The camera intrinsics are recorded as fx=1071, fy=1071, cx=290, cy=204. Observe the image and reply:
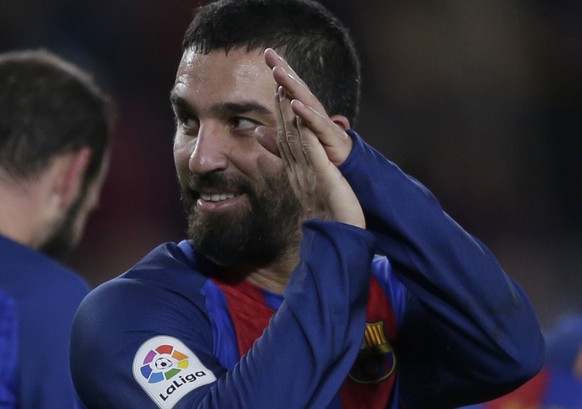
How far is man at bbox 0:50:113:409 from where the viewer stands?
2.35 m

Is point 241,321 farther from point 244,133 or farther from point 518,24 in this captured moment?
point 518,24

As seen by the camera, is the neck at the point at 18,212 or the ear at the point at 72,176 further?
the ear at the point at 72,176

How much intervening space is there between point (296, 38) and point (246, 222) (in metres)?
0.41

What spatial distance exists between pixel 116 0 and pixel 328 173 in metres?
5.55

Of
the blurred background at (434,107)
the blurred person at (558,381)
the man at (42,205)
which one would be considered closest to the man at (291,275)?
the man at (42,205)

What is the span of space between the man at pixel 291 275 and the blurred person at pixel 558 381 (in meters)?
1.21

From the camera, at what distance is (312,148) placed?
185 cm

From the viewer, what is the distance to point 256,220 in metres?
2.18

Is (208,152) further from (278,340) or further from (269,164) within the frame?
(278,340)

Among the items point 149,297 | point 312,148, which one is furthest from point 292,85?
point 149,297

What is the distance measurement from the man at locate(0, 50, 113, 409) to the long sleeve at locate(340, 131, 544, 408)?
33.8 inches

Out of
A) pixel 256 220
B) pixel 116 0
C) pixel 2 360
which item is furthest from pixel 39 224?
pixel 116 0

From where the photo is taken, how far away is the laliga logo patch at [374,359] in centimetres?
220

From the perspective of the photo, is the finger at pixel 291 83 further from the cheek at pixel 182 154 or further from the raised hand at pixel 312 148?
the cheek at pixel 182 154
